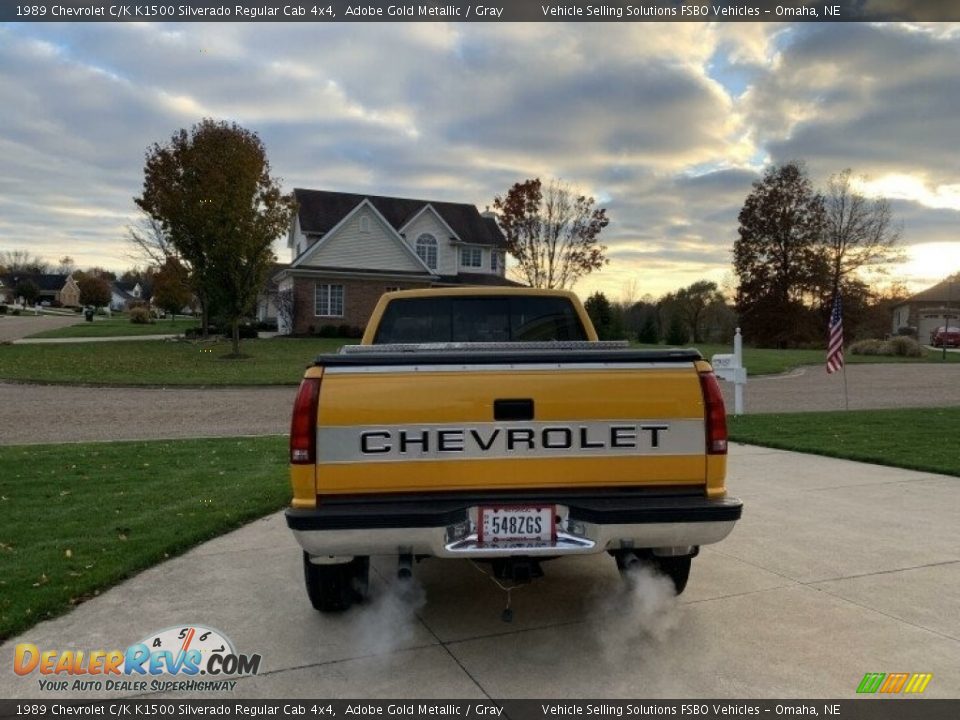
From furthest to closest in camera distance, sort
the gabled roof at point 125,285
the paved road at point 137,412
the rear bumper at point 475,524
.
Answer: the gabled roof at point 125,285
the paved road at point 137,412
the rear bumper at point 475,524

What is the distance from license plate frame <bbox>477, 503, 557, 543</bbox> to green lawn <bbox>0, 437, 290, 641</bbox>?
259 centimetres

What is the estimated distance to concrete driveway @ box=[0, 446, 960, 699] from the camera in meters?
3.10

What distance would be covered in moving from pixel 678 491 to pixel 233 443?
7.72 m

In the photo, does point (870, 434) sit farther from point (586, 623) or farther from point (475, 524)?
point (475, 524)

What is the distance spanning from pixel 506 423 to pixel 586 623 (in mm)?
1359

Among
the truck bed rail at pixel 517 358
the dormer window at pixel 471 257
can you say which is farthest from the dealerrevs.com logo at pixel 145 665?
the dormer window at pixel 471 257

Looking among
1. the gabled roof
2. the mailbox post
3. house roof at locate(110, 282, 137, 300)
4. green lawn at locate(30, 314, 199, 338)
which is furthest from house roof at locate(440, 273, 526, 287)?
the gabled roof

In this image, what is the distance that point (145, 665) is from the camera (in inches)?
131

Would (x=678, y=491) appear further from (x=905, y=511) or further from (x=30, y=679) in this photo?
(x=905, y=511)

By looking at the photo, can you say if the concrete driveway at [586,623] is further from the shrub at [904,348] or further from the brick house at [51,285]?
the brick house at [51,285]

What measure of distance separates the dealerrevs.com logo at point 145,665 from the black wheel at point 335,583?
19.1 inches

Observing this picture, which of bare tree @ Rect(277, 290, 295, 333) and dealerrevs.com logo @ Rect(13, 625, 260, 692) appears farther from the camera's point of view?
bare tree @ Rect(277, 290, 295, 333)

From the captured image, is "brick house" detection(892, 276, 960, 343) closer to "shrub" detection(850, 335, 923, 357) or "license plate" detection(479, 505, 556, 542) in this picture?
"shrub" detection(850, 335, 923, 357)

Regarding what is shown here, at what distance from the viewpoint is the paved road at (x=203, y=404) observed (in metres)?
11.3
